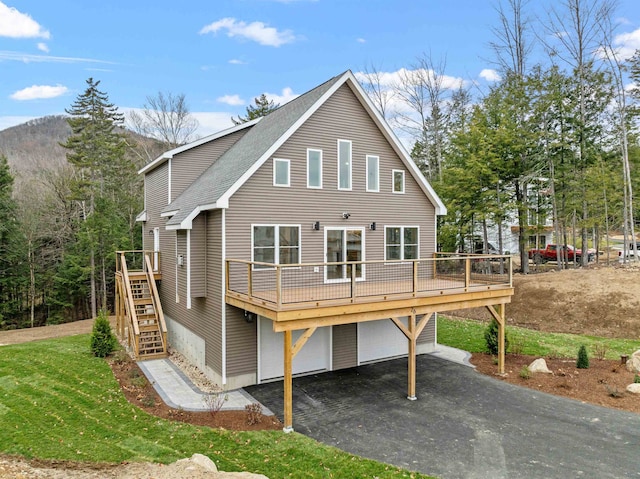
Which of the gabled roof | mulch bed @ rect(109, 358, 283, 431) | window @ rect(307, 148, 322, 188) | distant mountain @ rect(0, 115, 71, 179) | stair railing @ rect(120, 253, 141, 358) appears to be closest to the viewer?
mulch bed @ rect(109, 358, 283, 431)

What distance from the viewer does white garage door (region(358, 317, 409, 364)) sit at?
1263 cm

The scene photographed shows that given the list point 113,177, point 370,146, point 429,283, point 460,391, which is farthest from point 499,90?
point 113,177

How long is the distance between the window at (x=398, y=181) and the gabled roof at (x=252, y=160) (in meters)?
0.39

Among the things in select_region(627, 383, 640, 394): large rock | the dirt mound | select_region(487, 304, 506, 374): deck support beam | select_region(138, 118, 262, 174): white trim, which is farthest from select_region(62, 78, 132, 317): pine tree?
select_region(627, 383, 640, 394): large rock

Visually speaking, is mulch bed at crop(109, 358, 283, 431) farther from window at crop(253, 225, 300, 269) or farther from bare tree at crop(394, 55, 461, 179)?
bare tree at crop(394, 55, 461, 179)

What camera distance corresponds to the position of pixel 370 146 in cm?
1281

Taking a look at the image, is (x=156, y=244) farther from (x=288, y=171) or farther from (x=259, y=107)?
(x=259, y=107)

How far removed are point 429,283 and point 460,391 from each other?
3.19m

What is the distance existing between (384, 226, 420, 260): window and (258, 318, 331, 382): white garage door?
11.0 feet

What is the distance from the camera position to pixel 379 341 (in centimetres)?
1302

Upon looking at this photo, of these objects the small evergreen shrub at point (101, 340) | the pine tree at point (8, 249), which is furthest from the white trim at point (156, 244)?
the pine tree at point (8, 249)

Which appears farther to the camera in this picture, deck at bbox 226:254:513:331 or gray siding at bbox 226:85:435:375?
gray siding at bbox 226:85:435:375

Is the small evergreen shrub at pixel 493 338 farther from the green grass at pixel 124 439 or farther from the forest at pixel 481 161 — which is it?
the forest at pixel 481 161

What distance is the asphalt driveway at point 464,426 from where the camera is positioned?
268 inches
